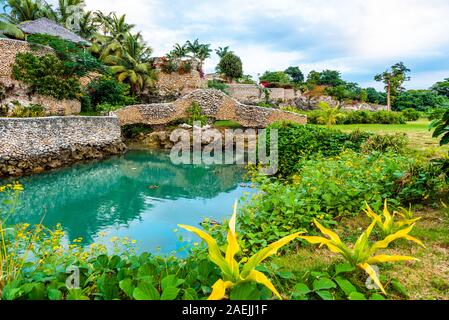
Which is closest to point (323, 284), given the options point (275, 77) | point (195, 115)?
point (195, 115)

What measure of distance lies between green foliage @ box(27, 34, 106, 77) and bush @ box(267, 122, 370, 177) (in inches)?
725

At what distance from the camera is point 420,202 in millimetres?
4613

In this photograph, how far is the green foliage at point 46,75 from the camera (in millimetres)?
20609

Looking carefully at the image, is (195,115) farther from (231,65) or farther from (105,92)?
(231,65)

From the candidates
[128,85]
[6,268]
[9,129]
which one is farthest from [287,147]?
[128,85]

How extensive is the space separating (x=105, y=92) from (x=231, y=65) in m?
21.2

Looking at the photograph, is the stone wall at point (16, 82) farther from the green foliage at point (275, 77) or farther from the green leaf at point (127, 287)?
the green foliage at point (275, 77)

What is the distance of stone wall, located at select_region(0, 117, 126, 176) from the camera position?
44.4ft

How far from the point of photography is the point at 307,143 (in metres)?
10.7

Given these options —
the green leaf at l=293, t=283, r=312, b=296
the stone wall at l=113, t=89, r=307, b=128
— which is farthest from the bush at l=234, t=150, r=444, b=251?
the stone wall at l=113, t=89, r=307, b=128

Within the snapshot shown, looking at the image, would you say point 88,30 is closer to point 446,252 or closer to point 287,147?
point 287,147

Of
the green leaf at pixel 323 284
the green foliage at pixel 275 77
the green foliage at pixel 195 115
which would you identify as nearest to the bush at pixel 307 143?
the green leaf at pixel 323 284

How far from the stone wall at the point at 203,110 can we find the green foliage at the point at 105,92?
332 cm

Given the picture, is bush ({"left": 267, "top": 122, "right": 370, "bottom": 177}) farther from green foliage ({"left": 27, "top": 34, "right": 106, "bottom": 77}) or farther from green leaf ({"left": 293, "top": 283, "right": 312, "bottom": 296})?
green foliage ({"left": 27, "top": 34, "right": 106, "bottom": 77})
